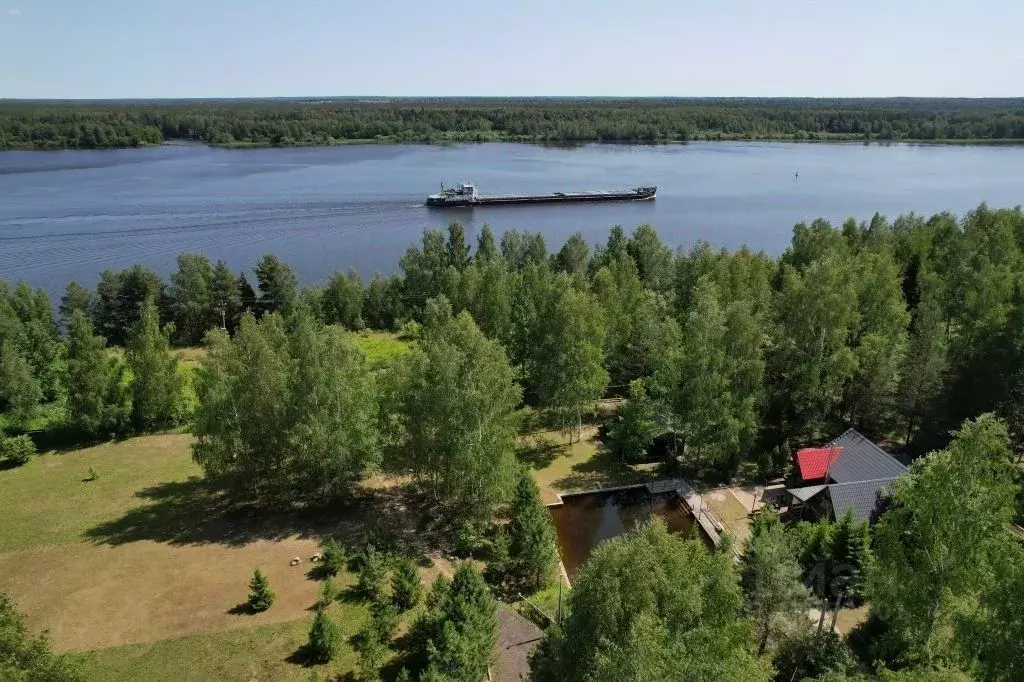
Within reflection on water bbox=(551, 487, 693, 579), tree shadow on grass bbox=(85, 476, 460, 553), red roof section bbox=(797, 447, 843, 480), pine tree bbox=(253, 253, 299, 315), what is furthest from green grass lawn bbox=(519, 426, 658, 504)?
pine tree bbox=(253, 253, 299, 315)

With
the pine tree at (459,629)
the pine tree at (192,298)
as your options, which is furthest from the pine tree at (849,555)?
the pine tree at (192,298)

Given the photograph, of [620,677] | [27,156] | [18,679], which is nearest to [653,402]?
[620,677]

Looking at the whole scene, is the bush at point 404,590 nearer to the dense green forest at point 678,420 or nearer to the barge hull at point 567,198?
the dense green forest at point 678,420

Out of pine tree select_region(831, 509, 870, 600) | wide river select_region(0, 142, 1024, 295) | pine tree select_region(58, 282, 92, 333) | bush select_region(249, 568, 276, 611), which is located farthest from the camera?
wide river select_region(0, 142, 1024, 295)

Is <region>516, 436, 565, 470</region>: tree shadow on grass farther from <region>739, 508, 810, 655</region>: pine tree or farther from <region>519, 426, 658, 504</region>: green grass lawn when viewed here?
<region>739, 508, 810, 655</region>: pine tree

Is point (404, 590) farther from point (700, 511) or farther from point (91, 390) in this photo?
point (91, 390)

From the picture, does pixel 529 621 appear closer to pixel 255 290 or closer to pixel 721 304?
pixel 721 304
